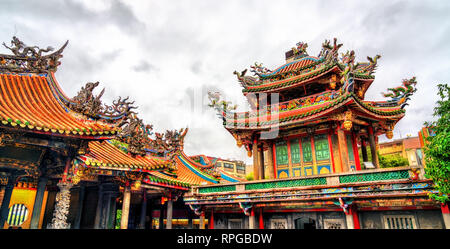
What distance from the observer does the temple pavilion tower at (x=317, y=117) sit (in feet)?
45.0

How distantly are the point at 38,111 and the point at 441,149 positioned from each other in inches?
489

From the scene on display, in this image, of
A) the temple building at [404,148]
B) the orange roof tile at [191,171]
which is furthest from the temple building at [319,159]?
the temple building at [404,148]

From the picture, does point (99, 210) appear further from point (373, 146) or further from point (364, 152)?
point (364, 152)

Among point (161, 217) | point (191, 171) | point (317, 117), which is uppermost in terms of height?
point (317, 117)

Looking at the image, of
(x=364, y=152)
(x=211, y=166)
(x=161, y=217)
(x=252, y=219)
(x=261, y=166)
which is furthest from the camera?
(x=211, y=166)

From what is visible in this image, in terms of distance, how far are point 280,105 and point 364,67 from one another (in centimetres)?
584

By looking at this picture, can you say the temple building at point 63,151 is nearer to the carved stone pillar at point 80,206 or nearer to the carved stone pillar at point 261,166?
the carved stone pillar at point 80,206

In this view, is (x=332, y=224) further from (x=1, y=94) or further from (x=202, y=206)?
(x=1, y=94)

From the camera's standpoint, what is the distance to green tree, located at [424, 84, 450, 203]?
270 inches

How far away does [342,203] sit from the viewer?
33.6ft

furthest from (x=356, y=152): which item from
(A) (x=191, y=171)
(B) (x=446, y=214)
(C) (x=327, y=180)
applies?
(A) (x=191, y=171)

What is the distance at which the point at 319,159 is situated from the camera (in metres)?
15.0
